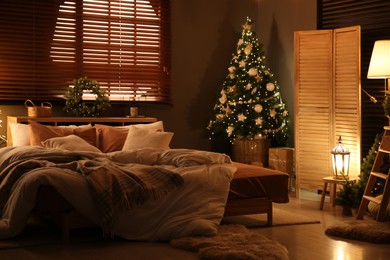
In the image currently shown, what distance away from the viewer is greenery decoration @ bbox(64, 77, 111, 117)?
25.2 feet

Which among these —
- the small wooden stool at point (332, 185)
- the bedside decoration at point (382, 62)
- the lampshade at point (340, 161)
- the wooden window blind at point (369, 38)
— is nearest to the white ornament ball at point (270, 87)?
the wooden window blind at point (369, 38)

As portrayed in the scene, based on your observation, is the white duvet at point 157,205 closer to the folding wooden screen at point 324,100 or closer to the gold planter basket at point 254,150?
the folding wooden screen at point 324,100

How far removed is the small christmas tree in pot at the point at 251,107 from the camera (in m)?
8.20

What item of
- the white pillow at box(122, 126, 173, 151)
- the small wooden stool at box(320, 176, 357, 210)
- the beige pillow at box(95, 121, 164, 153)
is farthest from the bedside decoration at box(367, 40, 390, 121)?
the beige pillow at box(95, 121, 164, 153)

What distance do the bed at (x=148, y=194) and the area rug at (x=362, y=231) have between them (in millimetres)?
633

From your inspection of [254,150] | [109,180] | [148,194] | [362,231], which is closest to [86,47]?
[254,150]

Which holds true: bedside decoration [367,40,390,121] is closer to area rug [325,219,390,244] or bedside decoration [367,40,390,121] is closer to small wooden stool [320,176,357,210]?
small wooden stool [320,176,357,210]

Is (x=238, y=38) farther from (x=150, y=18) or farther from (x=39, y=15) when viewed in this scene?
(x=39, y=15)

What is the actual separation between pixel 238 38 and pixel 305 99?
6.20ft

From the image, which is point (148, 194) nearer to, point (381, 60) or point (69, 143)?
point (69, 143)

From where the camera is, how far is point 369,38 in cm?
719

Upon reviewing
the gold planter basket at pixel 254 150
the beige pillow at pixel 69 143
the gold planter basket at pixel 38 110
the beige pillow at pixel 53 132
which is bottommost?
the gold planter basket at pixel 254 150

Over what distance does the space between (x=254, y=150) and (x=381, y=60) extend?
→ 236 centimetres

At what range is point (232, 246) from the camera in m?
4.81
